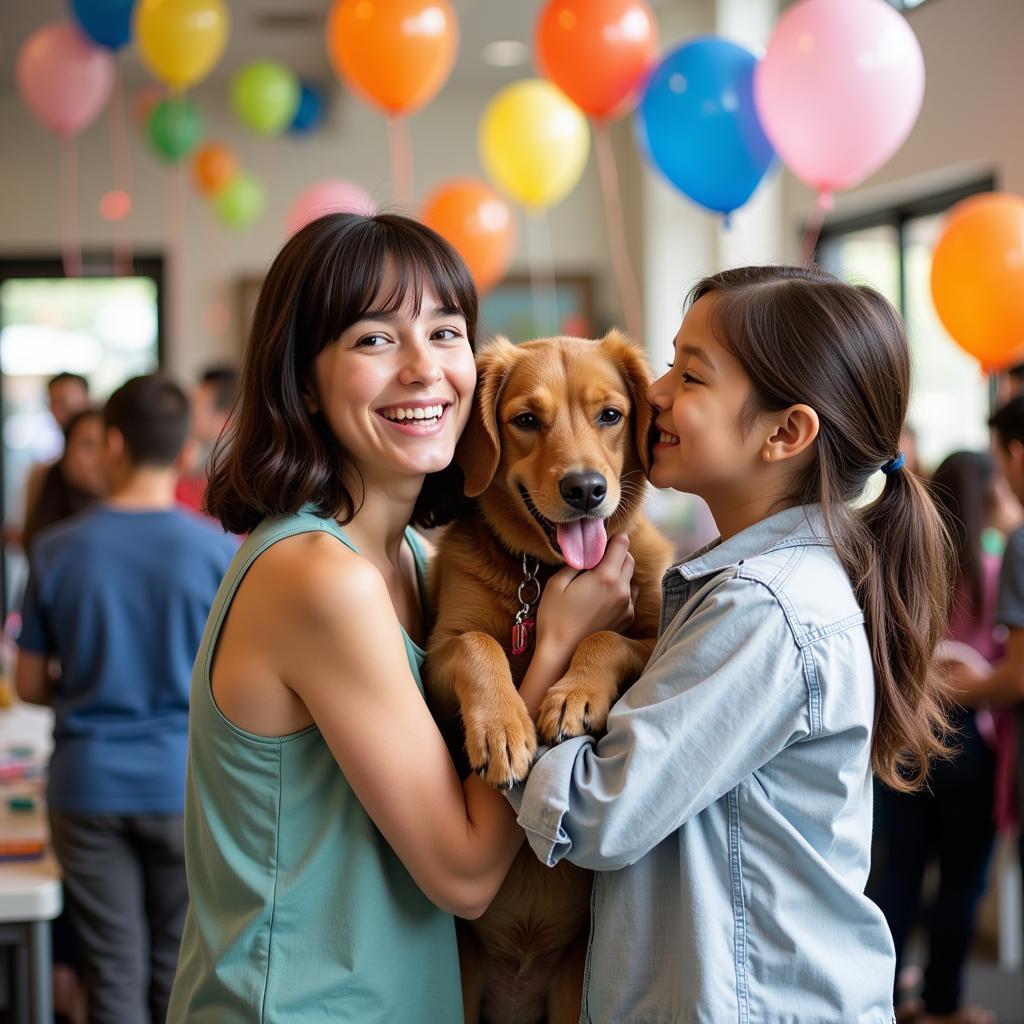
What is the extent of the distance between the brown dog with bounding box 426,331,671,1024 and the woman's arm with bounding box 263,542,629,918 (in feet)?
0.24

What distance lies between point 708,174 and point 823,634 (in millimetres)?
2721

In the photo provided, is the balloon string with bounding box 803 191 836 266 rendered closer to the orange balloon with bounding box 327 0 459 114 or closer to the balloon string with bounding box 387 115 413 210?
the orange balloon with bounding box 327 0 459 114

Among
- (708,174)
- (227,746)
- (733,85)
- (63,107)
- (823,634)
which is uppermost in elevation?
(63,107)

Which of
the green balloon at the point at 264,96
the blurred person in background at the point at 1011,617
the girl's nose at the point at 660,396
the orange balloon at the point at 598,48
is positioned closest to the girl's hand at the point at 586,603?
the girl's nose at the point at 660,396

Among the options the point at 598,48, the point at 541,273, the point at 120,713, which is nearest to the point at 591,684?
the point at 120,713

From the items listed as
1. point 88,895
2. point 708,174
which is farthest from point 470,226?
point 88,895

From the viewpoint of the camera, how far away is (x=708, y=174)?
366cm

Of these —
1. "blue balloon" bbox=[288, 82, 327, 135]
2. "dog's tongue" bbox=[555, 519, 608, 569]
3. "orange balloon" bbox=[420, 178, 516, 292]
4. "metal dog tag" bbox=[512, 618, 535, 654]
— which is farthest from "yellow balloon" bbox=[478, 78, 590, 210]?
"metal dog tag" bbox=[512, 618, 535, 654]

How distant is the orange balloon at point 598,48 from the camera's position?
3.80m

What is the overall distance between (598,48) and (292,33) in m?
3.73

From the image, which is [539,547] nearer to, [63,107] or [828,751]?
[828,751]

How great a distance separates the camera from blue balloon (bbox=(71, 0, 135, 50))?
4.73 meters

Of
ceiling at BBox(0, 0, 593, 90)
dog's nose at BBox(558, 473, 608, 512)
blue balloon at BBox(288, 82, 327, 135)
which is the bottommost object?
dog's nose at BBox(558, 473, 608, 512)

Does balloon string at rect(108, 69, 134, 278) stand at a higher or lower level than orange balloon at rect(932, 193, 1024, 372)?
higher
